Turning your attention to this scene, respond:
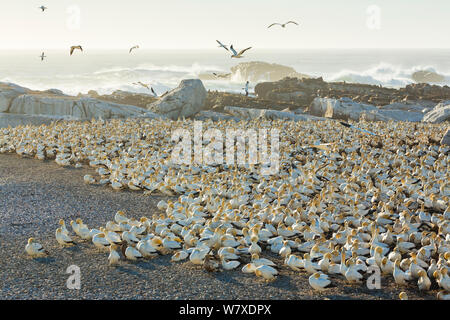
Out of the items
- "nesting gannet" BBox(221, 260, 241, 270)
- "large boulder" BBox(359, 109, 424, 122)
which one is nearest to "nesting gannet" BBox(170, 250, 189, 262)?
"nesting gannet" BBox(221, 260, 241, 270)

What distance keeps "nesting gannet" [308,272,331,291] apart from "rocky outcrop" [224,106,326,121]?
762 inches

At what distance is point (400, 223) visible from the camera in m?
10.5

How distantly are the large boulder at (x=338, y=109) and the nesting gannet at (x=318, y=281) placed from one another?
2350 centimetres

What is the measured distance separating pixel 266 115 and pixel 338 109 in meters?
6.41

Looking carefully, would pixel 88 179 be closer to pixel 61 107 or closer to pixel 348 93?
pixel 61 107

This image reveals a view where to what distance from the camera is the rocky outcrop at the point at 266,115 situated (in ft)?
91.4

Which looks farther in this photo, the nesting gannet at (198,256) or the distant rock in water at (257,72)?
the distant rock in water at (257,72)

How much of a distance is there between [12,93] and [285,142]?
811 inches

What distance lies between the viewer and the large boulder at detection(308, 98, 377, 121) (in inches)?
1208

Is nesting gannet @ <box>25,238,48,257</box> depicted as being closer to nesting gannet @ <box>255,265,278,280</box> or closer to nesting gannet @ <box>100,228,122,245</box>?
nesting gannet @ <box>100,228,122,245</box>

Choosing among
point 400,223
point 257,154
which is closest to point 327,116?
point 257,154

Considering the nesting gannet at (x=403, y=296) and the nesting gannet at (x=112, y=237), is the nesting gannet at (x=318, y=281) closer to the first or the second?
the nesting gannet at (x=403, y=296)

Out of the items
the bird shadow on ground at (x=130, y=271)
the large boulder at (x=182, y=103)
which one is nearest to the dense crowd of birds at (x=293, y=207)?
the bird shadow on ground at (x=130, y=271)
